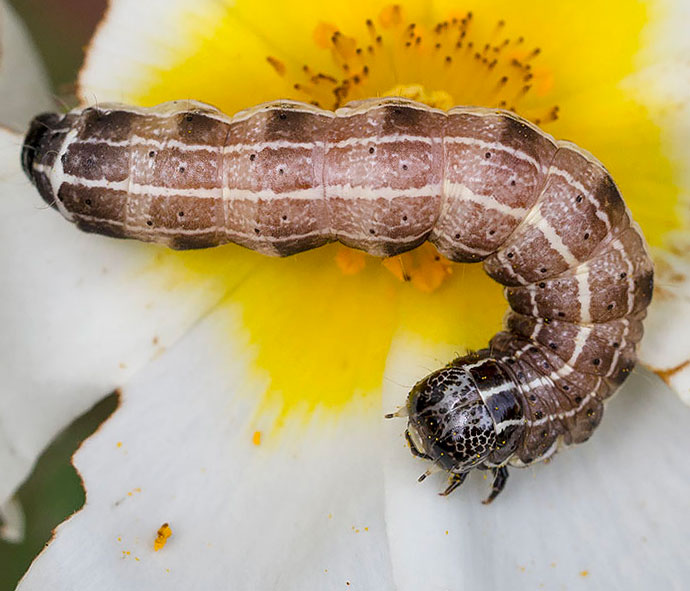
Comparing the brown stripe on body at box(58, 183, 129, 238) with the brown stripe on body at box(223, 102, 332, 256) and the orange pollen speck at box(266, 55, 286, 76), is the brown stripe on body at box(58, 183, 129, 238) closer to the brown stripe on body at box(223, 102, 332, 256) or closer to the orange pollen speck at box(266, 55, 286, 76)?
the brown stripe on body at box(223, 102, 332, 256)

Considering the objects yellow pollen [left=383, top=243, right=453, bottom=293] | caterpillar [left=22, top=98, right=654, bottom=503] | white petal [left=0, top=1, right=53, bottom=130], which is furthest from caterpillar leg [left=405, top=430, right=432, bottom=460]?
white petal [left=0, top=1, right=53, bottom=130]

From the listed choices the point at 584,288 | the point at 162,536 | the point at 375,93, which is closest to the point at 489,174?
the point at 584,288

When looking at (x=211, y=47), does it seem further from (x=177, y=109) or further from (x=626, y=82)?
(x=626, y=82)

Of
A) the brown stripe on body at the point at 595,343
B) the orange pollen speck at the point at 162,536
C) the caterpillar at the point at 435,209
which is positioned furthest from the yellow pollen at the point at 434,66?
the orange pollen speck at the point at 162,536

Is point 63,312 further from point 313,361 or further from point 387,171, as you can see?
point 387,171

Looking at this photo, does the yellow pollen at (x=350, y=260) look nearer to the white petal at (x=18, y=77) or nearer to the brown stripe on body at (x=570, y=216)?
the brown stripe on body at (x=570, y=216)
